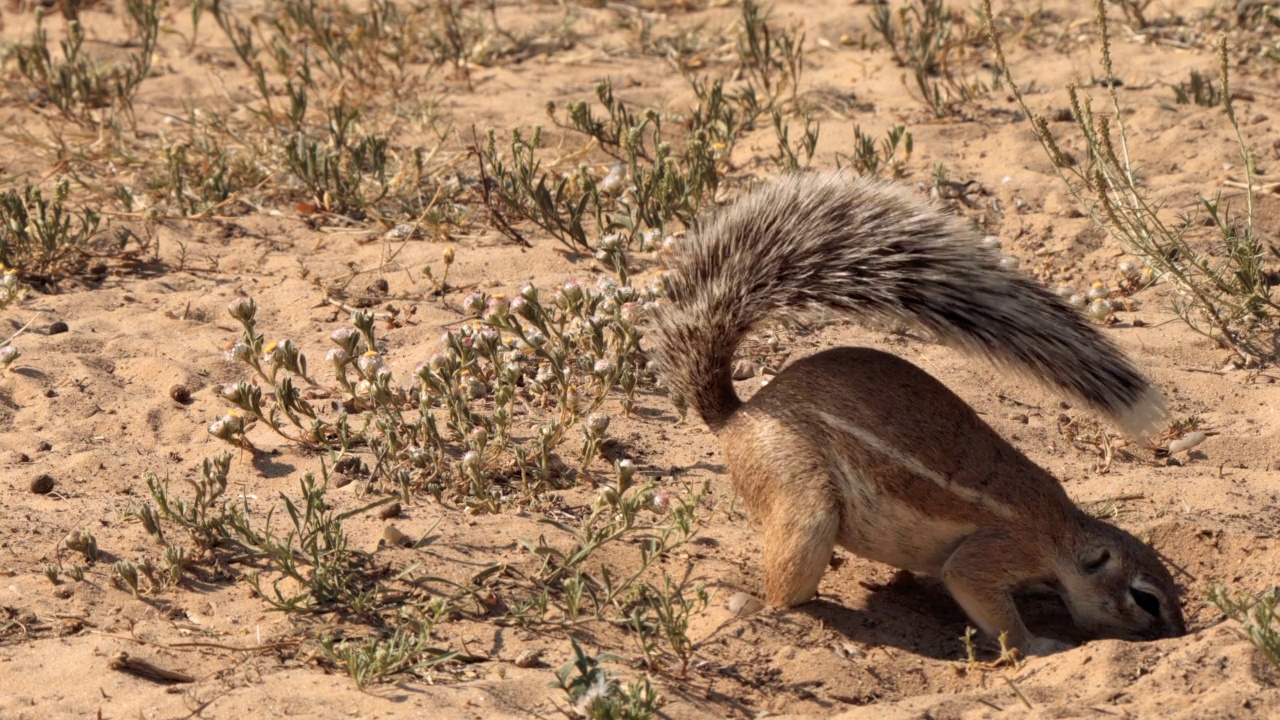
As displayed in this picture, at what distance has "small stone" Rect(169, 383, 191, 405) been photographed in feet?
17.4

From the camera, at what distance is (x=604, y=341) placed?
559 cm

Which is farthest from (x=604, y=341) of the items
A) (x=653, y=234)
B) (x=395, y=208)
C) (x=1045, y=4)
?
(x=1045, y=4)

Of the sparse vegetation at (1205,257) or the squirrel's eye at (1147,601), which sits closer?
the squirrel's eye at (1147,601)

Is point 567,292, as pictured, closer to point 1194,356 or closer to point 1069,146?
point 1194,356

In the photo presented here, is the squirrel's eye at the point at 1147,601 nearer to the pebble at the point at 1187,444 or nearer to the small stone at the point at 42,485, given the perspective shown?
the pebble at the point at 1187,444

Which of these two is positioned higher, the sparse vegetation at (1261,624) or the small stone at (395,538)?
the sparse vegetation at (1261,624)

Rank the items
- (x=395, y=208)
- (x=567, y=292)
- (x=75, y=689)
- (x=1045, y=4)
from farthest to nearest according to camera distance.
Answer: (x=1045, y=4) < (x=395, y=208) < (x=567, y=292) < (x=75, y=689)

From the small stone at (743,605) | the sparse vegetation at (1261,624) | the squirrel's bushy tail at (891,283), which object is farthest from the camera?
the small stone at (743,605)

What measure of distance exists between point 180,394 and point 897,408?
2714mm

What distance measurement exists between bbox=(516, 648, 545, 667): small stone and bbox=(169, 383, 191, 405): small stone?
80.5 inches

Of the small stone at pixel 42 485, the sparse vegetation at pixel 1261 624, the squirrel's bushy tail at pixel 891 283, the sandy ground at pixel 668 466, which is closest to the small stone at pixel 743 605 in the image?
the sandy ground at pixel 668 466

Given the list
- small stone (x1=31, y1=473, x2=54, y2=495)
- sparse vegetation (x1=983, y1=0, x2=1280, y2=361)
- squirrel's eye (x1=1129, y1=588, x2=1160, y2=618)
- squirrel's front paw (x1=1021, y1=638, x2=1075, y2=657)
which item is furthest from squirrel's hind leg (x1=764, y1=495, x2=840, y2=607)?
small stone (x1=31, y1=473, x2=54, y2=495)

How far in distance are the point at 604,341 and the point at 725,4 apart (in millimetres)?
4188

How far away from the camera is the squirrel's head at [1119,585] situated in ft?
14.1
